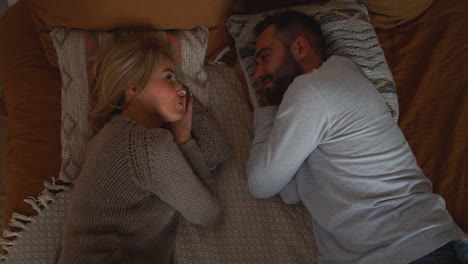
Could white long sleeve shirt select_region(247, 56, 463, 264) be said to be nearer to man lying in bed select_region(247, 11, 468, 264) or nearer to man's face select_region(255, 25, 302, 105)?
man lying in bed select_region(247, 11, 468, 264)

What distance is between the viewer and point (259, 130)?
4.34 ft

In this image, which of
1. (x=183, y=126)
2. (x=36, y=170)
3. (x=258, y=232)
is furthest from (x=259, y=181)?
Answer: (x=36, y=170)

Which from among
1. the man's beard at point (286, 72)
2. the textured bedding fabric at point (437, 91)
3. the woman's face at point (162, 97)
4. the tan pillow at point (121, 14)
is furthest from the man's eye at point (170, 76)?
the textured bedding fabric at point (437, 91)

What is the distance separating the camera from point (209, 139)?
52.5 inches

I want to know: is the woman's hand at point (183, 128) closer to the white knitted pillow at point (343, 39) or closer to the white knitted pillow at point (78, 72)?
the white knitted pillow at point (78, 72)

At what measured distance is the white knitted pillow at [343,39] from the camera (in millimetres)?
1388

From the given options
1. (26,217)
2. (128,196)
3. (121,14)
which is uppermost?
(121,14)

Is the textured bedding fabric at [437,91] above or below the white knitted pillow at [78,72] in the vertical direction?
below

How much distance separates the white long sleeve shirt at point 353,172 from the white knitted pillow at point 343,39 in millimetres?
217

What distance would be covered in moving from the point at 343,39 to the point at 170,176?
840mm

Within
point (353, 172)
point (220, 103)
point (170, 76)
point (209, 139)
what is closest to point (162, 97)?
point (170, 76)

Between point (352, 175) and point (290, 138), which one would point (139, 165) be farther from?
point (352, 175)

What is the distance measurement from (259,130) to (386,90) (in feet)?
1.64

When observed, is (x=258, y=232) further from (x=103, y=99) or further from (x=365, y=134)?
(x=103, y=99)
